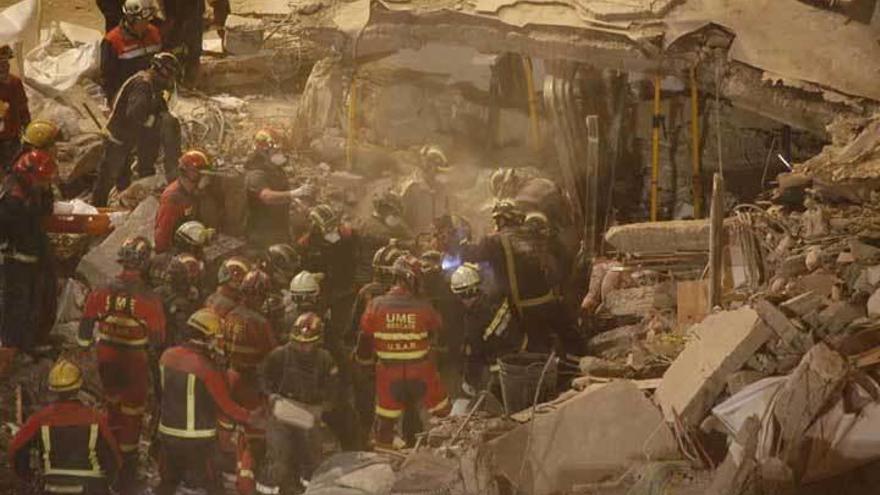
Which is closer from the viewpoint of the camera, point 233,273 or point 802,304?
point 802,304

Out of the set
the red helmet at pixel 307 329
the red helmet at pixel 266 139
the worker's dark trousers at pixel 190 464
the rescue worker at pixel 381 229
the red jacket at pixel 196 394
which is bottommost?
the worker's dark trousers at pixel 190 464

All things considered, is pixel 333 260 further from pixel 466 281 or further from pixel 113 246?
pixel 113 246

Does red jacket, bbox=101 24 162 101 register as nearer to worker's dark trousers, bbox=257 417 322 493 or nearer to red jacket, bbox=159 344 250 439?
red jacket, bbox=159 344 250 439

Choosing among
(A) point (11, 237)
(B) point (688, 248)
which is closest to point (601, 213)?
(B) point (688, 248)

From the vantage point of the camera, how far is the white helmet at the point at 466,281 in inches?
320

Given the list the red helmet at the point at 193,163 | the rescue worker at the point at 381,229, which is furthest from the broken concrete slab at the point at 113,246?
the rescue worker at the point at 381,229

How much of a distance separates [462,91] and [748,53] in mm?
1869

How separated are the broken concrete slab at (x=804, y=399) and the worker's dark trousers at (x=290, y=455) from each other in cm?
266

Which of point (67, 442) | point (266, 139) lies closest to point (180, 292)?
point (67, 442)

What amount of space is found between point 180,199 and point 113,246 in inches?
19.9

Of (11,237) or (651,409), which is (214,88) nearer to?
(11,237)

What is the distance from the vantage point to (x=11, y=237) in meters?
8.70

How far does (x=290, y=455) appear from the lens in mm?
8195

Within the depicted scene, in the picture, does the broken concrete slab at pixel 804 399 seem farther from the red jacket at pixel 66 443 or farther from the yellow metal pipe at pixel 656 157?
the red jacket at pixel 66 443
